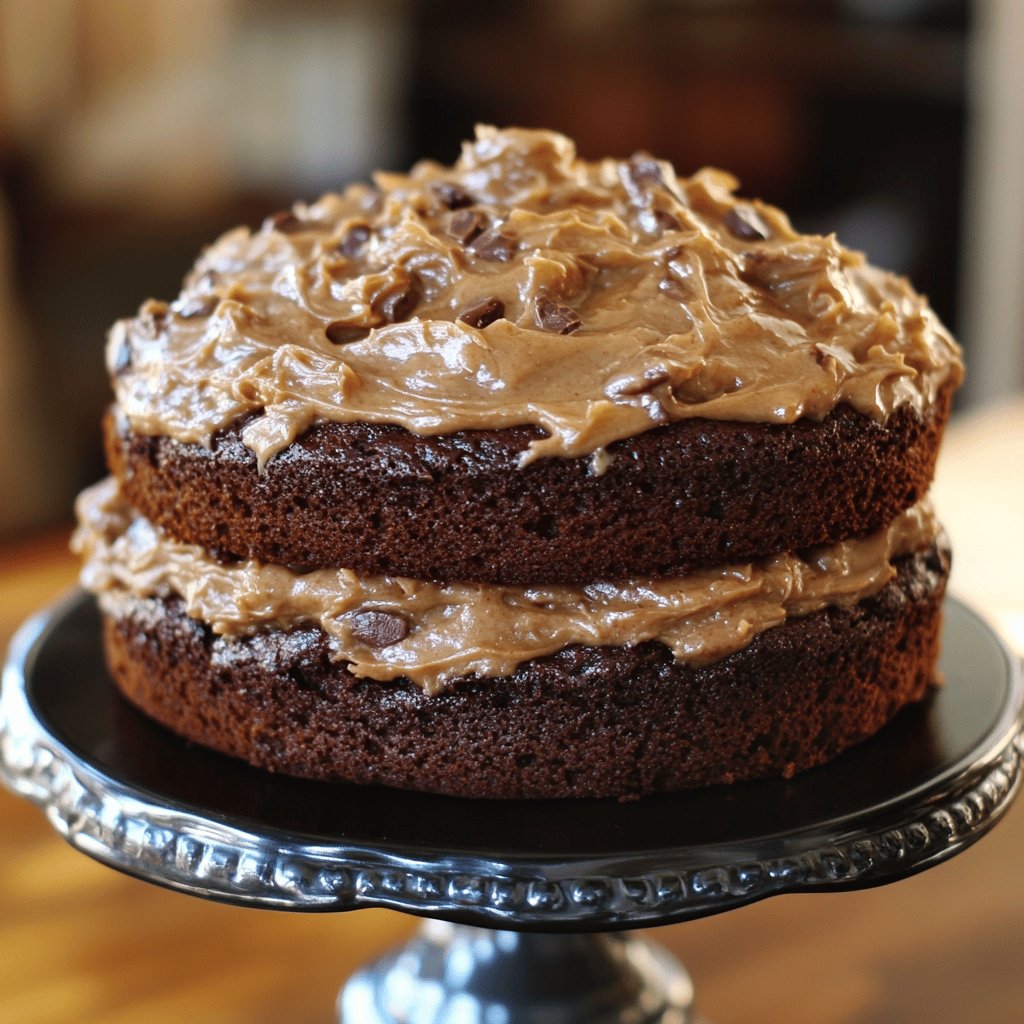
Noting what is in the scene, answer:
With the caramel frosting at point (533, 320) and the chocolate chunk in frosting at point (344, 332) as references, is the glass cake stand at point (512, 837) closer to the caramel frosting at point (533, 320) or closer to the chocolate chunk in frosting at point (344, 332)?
the caramel frosting at point (533, 320)

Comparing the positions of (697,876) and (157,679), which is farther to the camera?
(157,679)

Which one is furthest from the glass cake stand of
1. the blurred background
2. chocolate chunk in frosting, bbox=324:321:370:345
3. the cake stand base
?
the blurred background

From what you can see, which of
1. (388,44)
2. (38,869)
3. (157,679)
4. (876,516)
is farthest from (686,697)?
(388,44)

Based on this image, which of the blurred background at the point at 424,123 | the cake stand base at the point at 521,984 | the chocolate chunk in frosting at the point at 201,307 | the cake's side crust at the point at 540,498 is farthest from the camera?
the blurred background at the point at 424,123

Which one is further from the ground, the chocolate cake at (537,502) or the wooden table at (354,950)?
the chocolate cake at (537,502)

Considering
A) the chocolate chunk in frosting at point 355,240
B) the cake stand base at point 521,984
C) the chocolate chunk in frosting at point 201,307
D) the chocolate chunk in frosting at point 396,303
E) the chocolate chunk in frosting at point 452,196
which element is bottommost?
the cake stand base at point 521,984

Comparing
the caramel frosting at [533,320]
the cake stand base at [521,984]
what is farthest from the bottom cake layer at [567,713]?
the cake stand base at [521,984]

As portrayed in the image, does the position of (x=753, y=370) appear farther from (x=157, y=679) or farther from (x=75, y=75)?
(x=75, y=75)

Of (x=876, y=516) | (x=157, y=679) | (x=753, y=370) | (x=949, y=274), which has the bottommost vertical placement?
(x=949, y=274)

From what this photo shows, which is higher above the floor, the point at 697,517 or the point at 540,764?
the point at 697,517
